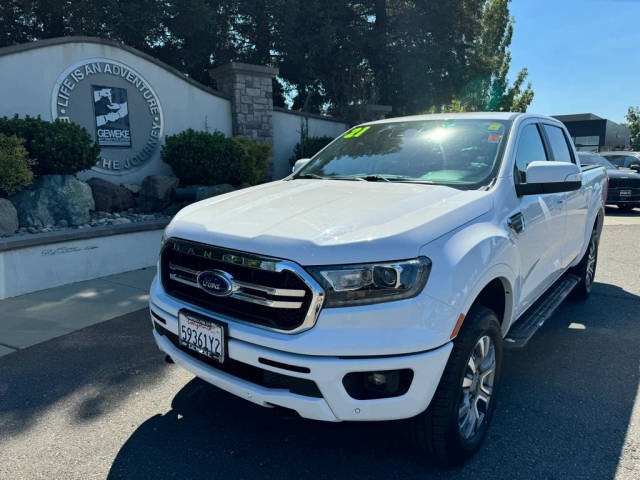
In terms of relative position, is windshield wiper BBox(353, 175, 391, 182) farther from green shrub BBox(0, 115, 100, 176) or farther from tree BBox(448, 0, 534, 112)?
tree BBox(448, 0, 534, 112)

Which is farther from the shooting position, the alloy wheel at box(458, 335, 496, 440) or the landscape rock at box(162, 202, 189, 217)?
the landscape rock at box(162, 202, 189, 217)

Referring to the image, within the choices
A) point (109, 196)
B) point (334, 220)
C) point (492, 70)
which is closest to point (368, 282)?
point (334, 220)

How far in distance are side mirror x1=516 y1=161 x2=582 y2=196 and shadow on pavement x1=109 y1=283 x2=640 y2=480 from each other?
1371mm

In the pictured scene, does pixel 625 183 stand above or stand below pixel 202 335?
below

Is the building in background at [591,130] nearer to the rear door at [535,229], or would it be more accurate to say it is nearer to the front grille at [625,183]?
the front grille at [625,183]

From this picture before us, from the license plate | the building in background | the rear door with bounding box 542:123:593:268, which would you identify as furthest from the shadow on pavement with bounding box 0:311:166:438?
the building in background

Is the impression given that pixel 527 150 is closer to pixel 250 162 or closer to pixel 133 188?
pixel 250 162

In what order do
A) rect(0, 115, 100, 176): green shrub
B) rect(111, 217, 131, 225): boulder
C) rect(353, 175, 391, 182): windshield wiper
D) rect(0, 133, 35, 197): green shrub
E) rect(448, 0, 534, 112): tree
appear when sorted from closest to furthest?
rect(353, 175, 391, 182): windshield wiper, rect(0, 133, 35, 197): green shrub, rect(0, 115, 100, 176): green shrub, rect(111, 217, 131, 225): boulder, rect(448, 0, 534, 112): tree

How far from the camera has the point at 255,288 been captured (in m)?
2.33

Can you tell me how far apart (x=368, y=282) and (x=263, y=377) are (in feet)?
2.31

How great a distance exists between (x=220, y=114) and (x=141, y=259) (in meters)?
4.59

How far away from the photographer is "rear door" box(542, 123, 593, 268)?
4129mm

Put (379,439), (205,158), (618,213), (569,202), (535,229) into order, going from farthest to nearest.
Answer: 1. (618,213)
2. (205,158)
3. (569,202)
4. (535,229)
5. (379,439)

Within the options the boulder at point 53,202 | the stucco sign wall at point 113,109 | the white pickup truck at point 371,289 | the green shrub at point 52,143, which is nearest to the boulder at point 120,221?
the boulder at point 53,202
